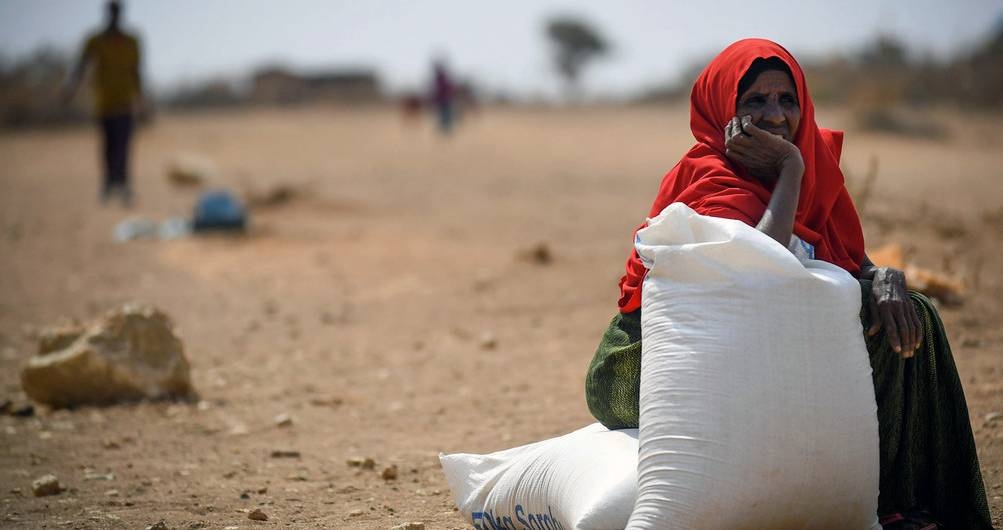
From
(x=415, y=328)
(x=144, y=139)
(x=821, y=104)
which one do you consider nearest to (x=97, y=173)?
(x=144, y=139)

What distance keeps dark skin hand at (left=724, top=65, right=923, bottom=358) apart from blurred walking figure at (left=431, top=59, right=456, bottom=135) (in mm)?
17530

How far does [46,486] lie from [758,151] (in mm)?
2517

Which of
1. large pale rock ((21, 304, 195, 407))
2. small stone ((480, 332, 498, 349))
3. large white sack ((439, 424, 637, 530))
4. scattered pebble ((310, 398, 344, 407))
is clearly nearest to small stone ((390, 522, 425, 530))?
large white sack ((439, 424, 637, 530))

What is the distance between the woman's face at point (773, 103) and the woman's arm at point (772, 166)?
3.1 inches

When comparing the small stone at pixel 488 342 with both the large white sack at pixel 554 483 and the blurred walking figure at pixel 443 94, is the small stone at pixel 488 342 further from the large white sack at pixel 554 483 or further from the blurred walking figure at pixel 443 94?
the blurred walking figure at pixel 443 94

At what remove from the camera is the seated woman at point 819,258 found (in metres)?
2.51

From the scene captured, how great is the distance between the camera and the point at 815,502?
92.3 inches

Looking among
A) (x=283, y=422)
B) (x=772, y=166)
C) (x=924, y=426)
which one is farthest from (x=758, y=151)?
(x=283, y=422)

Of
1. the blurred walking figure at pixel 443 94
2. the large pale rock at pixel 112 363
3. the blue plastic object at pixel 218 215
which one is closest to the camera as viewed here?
the large pale rock at pixel 112 363

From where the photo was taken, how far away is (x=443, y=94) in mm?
20328

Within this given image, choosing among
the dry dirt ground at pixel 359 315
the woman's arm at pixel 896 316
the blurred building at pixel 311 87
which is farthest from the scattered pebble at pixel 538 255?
the blurred building at pixel 311 87

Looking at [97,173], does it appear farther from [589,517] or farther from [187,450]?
[589,517]

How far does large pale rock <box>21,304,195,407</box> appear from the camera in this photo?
15.1ft

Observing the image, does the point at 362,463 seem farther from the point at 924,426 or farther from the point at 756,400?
the point at 924,426
